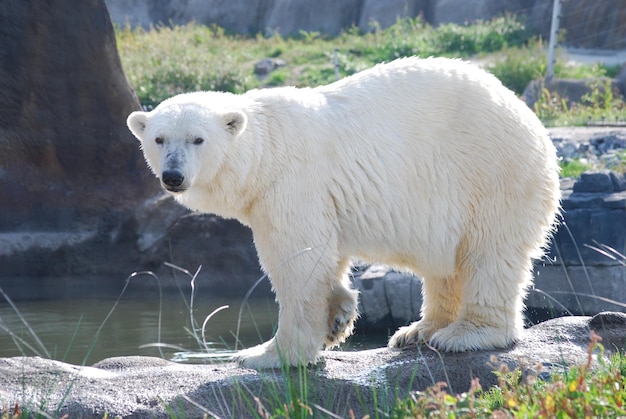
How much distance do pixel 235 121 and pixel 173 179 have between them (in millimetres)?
427

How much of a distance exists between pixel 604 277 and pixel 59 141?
553cm

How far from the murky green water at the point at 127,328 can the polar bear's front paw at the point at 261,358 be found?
159cm

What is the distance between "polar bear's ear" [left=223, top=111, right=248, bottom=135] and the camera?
422cm

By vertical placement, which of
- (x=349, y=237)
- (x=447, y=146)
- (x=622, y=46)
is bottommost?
(x=622, y=46)

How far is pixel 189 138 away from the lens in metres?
4.19

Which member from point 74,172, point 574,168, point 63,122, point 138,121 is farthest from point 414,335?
point 574,168

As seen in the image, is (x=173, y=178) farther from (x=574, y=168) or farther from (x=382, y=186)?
(x=574, y=168)

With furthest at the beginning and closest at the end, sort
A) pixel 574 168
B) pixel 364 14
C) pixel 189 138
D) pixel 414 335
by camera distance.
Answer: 1. pixel 364 14
2. pixel 574 168
3. pixel 414 335
4. pixel 189 138

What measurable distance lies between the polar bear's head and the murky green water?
2.08 m

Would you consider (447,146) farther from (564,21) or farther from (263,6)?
(263,6)

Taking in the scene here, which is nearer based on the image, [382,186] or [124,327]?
[382,186]

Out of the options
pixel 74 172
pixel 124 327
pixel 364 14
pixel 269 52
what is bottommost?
pixel 269 52

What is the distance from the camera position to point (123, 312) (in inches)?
307

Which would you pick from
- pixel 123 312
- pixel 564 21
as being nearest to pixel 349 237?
pixel 123 312
